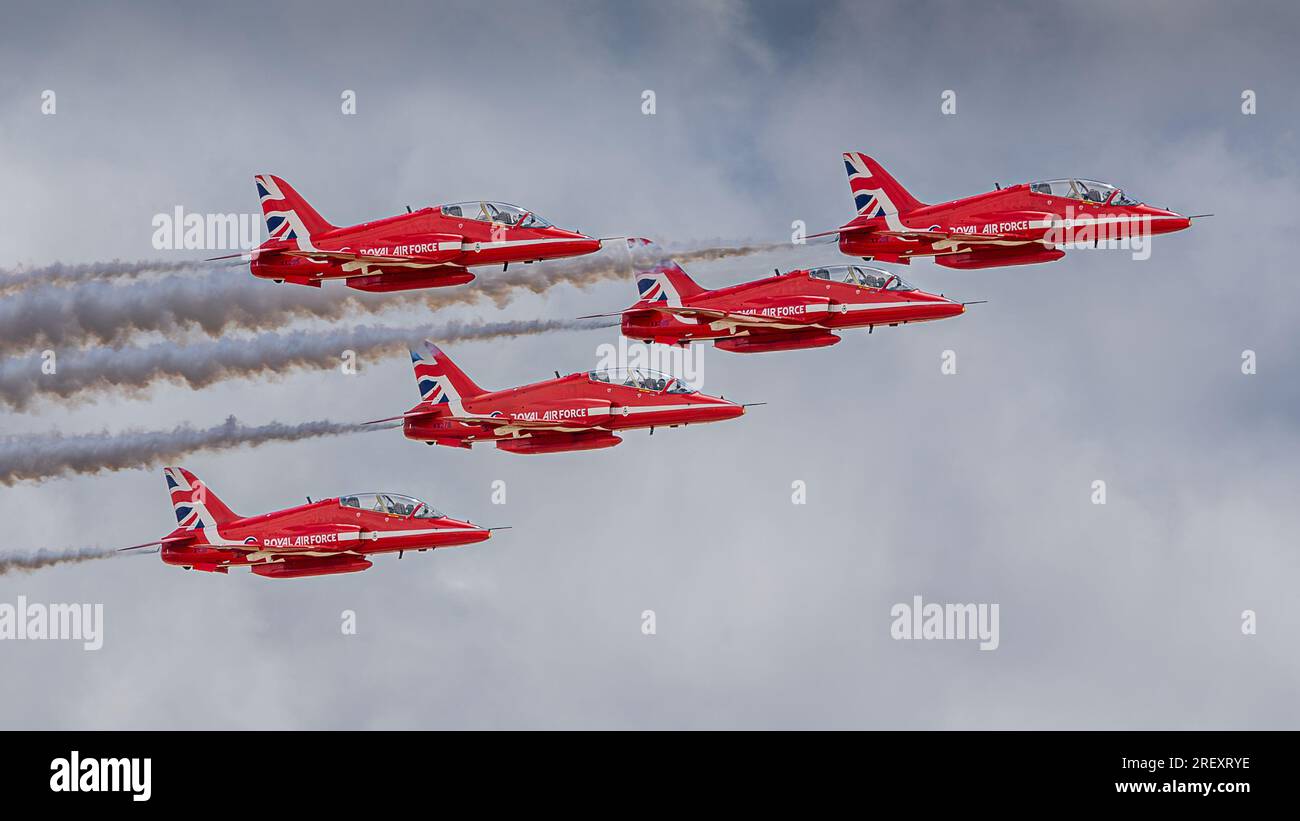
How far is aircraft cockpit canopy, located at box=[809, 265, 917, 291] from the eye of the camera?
14075 cm

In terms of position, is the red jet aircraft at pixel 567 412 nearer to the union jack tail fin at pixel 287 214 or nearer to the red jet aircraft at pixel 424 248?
the red jet aircraft at pixel 424 248

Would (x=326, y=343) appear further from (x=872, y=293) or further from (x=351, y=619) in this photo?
(x=872, y=293)

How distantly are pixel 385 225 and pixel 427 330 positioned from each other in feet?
24.5

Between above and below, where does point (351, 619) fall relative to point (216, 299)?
below

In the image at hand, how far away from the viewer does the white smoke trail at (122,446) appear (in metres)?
146

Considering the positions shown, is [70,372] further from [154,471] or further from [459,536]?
[459,536]

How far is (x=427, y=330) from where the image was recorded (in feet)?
482

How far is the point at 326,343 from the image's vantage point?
147125mm

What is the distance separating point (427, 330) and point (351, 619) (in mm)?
10134

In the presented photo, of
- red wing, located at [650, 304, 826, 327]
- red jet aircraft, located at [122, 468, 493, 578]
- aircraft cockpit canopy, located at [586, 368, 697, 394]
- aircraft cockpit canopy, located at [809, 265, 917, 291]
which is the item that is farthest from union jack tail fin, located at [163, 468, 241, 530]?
aircraft cockpit canopy, located at [809, 265, 917, 291]

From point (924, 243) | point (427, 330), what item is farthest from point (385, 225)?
point (924, 243)

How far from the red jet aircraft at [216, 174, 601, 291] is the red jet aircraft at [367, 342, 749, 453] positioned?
4.28 m

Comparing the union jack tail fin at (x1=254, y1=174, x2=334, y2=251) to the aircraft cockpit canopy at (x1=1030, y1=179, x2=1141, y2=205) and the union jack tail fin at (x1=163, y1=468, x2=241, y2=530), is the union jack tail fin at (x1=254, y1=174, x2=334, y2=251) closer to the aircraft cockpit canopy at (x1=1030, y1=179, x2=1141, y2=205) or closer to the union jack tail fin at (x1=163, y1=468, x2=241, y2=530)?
the union jack tail fin at (x1=163, y1=468, x2=241, y2=530)

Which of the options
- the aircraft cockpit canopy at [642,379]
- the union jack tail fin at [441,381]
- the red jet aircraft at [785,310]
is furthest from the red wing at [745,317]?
the union jack tail fin at [441,381]
